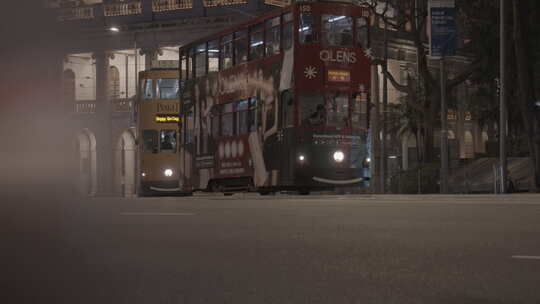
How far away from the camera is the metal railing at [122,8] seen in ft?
213

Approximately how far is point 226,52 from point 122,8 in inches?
1586

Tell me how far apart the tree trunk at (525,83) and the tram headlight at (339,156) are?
9.01 m

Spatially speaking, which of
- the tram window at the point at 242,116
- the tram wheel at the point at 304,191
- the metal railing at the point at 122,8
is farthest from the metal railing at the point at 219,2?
the tram wheel at the point at 304,191

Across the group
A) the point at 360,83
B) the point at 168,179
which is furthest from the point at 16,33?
the point at 168,179

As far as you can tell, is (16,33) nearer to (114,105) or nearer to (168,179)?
(168,179)

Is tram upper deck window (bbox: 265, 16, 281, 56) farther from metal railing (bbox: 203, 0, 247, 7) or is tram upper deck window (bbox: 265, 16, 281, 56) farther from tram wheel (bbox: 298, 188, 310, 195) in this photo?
metal railing (bbox: 203, 0, 247, 7)

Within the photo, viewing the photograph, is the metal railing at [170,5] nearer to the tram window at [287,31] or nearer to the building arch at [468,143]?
the building arch at [468,143]

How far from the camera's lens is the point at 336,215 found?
12672 mm

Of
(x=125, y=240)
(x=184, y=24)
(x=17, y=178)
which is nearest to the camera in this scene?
(x=17, y=178)

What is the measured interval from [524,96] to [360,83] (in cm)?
974

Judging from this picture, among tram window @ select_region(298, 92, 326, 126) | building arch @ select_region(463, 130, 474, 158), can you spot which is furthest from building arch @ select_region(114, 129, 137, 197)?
tram window @ select_region(298, 92, 326, 126)

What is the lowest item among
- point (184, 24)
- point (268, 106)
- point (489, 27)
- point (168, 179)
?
point (168, 179)

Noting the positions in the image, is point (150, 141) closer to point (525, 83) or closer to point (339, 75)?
point (339, 75)

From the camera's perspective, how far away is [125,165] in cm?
6819
